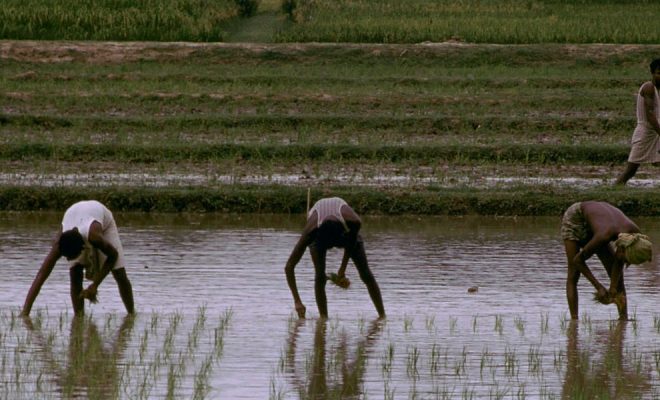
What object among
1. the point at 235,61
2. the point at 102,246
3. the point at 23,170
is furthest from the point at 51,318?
the point at 235,61

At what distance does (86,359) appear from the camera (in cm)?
780

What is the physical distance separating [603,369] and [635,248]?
0.87 metres

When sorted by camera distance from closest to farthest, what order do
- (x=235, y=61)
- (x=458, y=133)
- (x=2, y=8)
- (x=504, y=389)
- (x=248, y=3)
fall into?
(x=504, y=389)
(x=458, y=133)
(x=235, y=61)
(x=2, y=8)
(x=248, y=3)

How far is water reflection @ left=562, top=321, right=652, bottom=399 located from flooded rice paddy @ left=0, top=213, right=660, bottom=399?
17mm

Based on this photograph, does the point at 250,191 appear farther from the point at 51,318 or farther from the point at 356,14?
the point at 356,14

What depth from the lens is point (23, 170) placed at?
49.2ft

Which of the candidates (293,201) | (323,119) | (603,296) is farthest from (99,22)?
(603,296)

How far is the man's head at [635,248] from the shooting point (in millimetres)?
8281

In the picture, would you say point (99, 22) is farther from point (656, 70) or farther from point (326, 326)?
point (326, 326)

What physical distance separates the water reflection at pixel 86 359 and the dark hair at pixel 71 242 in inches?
19.1

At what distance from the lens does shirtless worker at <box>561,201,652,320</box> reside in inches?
329

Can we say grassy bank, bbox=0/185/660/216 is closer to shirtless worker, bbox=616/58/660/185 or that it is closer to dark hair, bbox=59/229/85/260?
shirtless worker, bbox=616/58/660/185

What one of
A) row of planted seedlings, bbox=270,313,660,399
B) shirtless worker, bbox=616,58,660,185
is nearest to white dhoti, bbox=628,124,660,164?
shirtless worker, bbox=616,58,660,185

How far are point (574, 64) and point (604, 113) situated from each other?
13.0ft
